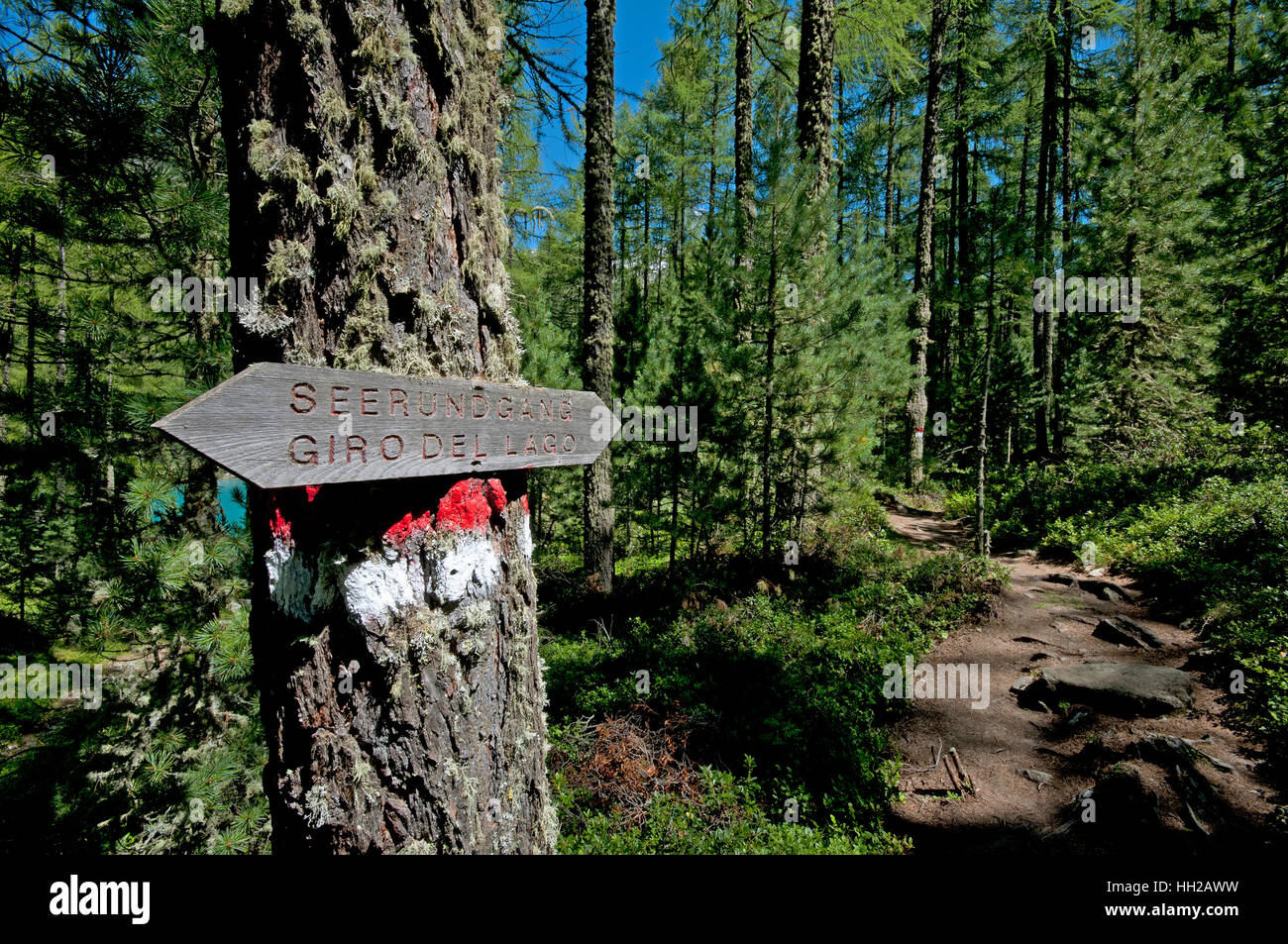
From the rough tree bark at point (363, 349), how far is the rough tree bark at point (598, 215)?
469 centimetres

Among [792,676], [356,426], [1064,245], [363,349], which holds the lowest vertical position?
[792,676]

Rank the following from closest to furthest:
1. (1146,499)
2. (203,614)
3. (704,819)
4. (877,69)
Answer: (203,614), (704,819), (1146,499), (877,69)

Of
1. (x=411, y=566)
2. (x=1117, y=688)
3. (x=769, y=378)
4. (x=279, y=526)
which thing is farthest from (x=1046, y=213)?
(x=279, y=526)

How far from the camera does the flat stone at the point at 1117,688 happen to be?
4.49 metres

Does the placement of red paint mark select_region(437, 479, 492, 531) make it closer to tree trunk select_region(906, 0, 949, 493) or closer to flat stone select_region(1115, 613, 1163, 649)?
flat stone select_region(1115, 613, 1163, 649)

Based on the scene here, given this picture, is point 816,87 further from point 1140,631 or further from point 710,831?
point 710,831

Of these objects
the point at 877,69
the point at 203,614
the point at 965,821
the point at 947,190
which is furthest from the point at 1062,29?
the point at 203,614

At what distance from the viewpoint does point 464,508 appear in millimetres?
1620

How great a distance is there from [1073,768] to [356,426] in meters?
5.59

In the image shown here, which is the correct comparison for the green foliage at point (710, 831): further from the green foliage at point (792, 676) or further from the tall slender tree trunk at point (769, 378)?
the tall slender tree trunk at point (769, 378)

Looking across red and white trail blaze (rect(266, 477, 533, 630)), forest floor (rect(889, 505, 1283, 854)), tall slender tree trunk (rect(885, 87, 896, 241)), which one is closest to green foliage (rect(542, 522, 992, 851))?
forest floor (rect(889, 505, 1283, 854))
